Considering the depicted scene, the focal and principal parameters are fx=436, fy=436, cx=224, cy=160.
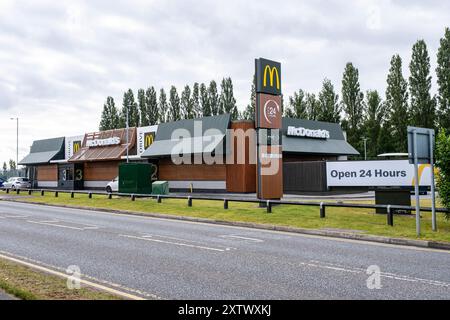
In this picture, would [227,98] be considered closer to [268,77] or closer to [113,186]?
[113,186]

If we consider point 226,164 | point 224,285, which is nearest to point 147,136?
point 226,164

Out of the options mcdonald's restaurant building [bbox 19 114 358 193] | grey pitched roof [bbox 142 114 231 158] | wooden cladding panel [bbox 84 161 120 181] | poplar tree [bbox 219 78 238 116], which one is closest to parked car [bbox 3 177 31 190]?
mcdonald's restaurant building [bbox 19 114 358 193]

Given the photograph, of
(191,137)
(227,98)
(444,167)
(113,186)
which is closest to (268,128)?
(444,167)

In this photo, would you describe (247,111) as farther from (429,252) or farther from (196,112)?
(429,252)

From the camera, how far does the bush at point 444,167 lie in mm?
12633

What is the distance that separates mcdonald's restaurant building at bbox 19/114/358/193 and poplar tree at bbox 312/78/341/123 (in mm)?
19556

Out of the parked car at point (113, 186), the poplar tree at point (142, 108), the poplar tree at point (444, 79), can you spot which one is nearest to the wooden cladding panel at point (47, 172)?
the parked car at point (113, 186)

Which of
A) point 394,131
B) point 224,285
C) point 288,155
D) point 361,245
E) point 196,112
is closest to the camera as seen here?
point 224,285

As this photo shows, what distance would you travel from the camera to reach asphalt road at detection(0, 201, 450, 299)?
666 centimetres

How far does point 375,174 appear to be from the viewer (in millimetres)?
19562

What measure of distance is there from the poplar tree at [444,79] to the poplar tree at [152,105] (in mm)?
44101

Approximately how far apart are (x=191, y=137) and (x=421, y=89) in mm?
30046
